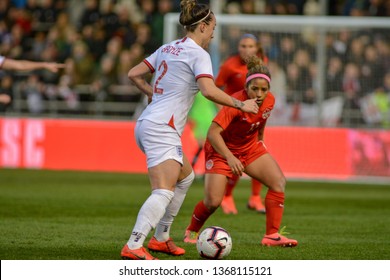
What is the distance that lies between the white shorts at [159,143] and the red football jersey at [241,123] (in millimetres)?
1240

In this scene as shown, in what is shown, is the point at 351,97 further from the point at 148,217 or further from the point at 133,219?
the point at 148,217

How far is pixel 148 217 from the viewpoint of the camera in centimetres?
779

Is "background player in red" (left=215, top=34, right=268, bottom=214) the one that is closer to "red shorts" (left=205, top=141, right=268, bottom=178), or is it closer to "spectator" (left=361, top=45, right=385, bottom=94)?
"red shorts" (left=205, top=141, right=268, bottom=178)

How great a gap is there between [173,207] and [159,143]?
0.81 metres

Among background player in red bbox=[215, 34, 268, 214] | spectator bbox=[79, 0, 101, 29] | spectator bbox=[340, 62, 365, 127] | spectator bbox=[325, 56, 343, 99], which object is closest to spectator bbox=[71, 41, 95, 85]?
spectator bbox=[79, 0, 101, 29]

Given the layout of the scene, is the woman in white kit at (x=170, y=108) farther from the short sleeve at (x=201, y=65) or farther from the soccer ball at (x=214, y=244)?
the soccer ball at (x=214, y=244)

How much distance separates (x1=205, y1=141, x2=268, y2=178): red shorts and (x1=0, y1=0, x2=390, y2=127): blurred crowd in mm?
10816

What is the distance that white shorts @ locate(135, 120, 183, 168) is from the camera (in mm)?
7899

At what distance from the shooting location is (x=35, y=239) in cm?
944

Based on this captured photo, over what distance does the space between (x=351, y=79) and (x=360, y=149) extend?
1.77 meters

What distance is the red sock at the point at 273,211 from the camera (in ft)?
31.3

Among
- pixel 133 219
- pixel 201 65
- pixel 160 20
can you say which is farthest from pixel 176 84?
pixel 160 20

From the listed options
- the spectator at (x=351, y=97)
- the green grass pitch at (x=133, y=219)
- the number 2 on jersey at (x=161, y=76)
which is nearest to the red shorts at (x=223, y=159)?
the green grass pitch at (x=133, y=219)

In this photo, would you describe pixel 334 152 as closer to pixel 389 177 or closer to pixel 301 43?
pixel 389 177
